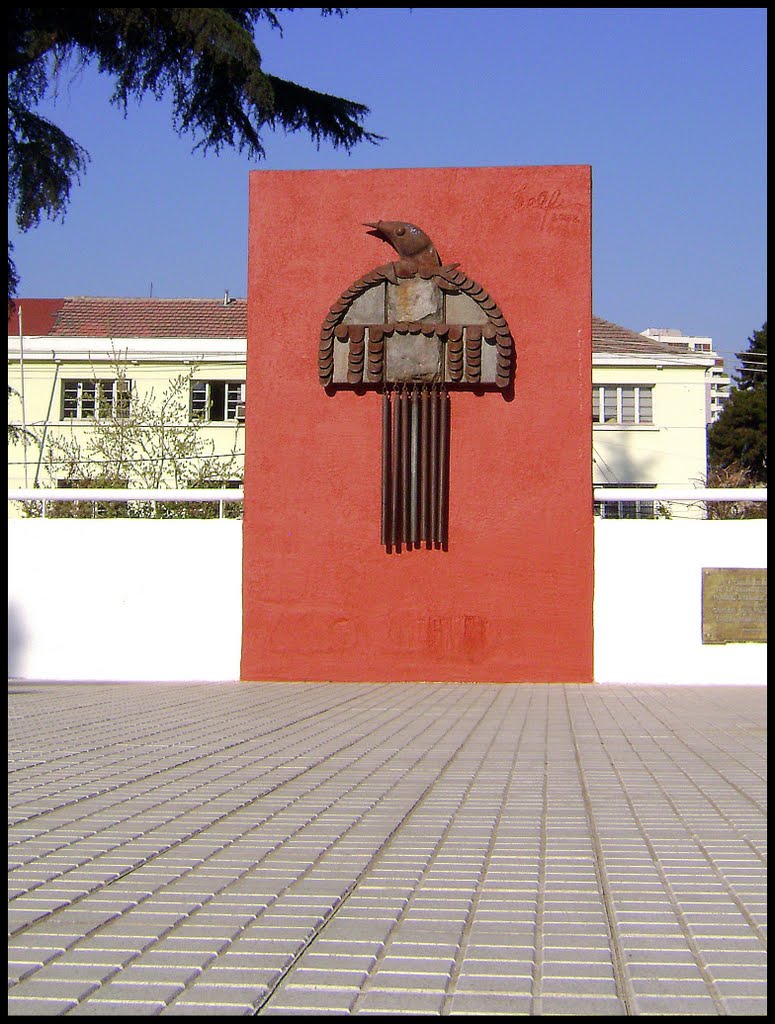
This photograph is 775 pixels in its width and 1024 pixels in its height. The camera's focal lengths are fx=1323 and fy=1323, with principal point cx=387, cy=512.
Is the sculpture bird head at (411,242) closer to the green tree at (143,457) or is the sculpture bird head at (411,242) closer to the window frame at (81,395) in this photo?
the green tree at (143,457)

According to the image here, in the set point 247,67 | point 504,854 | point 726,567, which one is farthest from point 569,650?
point 504,854

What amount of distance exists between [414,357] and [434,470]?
4.23ft

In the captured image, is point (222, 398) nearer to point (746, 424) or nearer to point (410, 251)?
point (410, 251)

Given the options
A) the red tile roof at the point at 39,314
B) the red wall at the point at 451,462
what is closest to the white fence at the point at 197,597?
the red wall at the point at 451,462

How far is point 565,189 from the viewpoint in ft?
49.6

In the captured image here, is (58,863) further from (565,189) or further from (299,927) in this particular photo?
(565,189)

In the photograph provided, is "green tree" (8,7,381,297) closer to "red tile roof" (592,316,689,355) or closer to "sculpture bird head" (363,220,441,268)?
"sculpture bird head" (363,220,441,268)

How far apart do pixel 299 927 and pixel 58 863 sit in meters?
1.45

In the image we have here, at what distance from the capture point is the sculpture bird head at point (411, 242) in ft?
49.0

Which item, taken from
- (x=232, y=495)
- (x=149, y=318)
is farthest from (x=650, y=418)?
(x=232, y=495)

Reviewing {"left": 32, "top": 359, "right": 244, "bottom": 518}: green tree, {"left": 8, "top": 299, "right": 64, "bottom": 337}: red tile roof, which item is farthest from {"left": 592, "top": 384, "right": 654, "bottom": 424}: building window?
{"left": 8, "top": 299, "right": 64, "bottom": 337}: red tile roof

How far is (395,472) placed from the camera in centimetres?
1498

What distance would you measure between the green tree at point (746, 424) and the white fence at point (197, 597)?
41.5 meters
